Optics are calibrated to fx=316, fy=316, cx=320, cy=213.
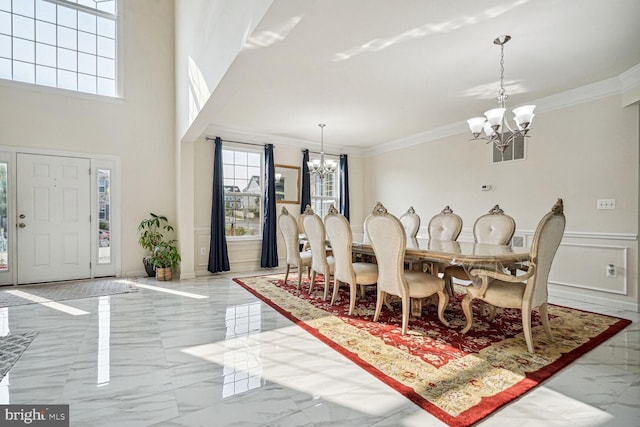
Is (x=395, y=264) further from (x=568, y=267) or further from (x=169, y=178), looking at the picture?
(x=169, y=178)

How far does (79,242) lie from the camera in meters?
4.66

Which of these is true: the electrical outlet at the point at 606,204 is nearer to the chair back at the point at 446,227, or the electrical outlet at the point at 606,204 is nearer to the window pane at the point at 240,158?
the chair back at the point at 446,227

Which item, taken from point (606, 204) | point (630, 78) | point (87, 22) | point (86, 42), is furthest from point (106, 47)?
point (606, 204)

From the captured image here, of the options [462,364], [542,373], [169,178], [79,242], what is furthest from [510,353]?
[79,242]

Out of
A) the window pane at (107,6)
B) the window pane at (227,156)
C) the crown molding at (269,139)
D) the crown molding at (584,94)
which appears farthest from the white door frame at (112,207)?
the crown molding at (584,94)

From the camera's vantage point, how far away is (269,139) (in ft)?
19.1

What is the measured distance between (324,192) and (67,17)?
4993 mm

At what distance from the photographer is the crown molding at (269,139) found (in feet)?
17.5

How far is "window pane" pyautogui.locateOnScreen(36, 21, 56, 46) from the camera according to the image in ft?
14.6

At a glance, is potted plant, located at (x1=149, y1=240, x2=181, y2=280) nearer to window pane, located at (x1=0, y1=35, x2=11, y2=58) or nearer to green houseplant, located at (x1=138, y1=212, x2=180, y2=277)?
green houseplant, located at (x1=138, y1=212, x2=180, y2=277)

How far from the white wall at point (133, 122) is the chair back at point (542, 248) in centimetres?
502

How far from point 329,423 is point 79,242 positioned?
481 cm
